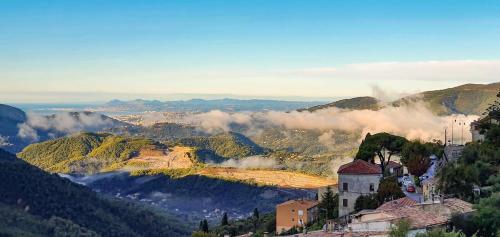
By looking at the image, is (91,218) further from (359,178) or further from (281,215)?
(359,178)

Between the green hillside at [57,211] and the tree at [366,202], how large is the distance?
9072cm

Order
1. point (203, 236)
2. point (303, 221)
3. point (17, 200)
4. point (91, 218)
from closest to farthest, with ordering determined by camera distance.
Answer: point (203, 236) < point (303, 221) < point (17, 200) < point (91, 218)

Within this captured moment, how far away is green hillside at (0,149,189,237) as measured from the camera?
14150cm

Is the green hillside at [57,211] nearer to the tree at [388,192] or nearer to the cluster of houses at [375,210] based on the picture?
the cluster of houses at [375,210]

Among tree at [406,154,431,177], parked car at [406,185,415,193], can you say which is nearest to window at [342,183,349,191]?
parked car at [406,185,415,193]

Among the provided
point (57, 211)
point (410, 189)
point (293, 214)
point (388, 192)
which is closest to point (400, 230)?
point (388, 192)

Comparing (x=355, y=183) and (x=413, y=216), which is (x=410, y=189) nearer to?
(x=355, y=183)

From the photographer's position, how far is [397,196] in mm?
47250

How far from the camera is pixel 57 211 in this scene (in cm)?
15975

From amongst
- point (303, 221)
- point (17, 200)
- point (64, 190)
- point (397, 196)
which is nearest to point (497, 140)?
point (397, 196)

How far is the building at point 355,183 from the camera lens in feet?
175

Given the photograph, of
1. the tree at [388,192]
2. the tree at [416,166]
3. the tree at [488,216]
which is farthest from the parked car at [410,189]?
the tree at [488,216]

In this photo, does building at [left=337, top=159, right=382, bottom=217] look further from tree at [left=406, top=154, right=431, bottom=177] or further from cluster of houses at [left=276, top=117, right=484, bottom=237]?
tree at [left=406, top=154, right=431, bottom=177]

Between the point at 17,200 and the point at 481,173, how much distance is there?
12953cm
